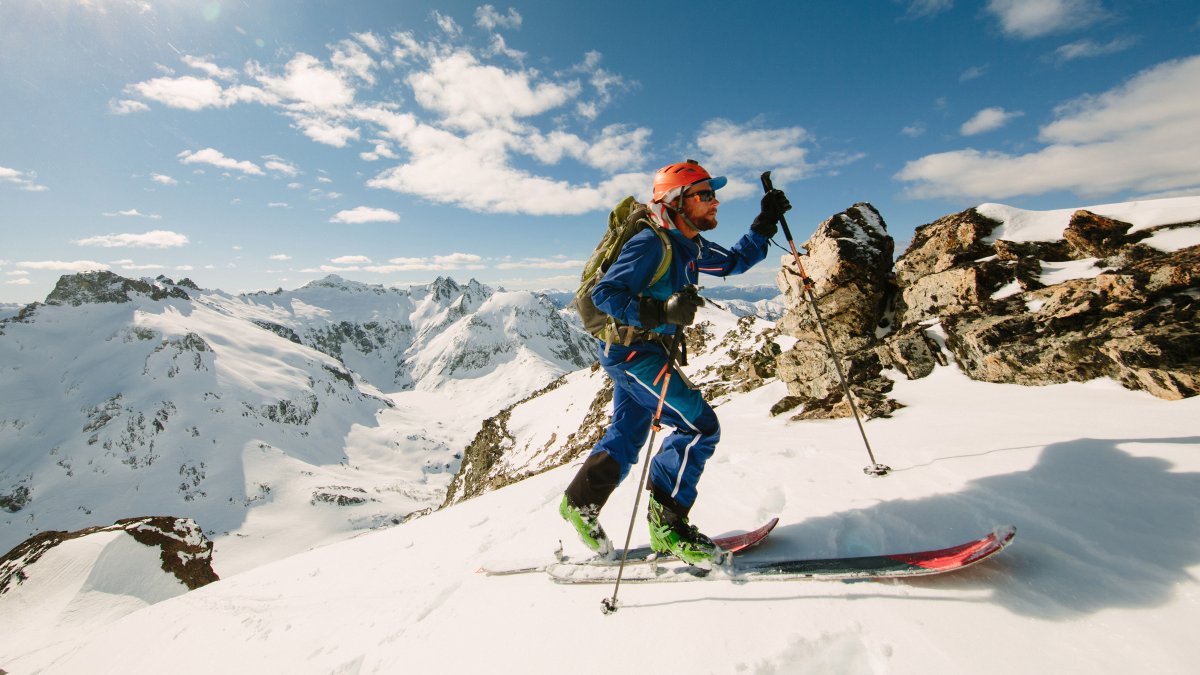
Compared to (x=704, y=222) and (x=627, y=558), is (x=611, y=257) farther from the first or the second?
(x=627, y=558)

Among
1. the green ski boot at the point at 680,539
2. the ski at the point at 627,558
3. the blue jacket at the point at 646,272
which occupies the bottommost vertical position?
the ski at the point at 627,558

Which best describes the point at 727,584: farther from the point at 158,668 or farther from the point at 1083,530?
the point at 158,668

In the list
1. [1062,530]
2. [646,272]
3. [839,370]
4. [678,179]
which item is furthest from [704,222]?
[1062,530]

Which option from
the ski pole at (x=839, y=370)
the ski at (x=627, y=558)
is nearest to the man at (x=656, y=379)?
the ski at (x=627, y=558)

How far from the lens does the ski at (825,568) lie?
3.14m

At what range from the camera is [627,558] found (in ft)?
15.6

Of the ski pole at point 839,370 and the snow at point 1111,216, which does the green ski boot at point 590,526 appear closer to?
the ski pole at point 839,370

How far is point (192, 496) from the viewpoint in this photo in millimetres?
148750

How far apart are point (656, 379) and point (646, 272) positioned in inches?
41.5

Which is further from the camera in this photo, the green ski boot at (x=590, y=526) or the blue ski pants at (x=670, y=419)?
the green ski boot at (x=590, y=526)

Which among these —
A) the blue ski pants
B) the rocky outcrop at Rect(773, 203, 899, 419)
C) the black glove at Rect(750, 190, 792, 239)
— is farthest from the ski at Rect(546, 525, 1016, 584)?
the rocky outcrop at Rect(773, 203, 899, 419)

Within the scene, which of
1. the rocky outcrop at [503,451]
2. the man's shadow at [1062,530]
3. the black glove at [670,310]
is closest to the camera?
the man's shadow at [1062,530]

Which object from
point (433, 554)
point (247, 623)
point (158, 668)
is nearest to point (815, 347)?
point (433, 554)

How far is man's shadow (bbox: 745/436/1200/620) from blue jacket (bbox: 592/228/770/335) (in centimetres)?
260
